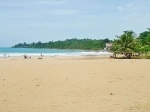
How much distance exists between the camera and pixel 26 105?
788cm

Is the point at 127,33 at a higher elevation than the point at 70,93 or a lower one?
higher

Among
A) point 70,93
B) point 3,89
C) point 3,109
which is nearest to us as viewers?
point 3,109

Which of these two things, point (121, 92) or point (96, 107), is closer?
point (96, 107)

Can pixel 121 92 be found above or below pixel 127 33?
below

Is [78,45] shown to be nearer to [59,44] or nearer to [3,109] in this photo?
[59,44]

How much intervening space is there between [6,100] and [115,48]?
1595 inches

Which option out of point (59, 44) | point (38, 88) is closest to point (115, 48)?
point (38, 88)

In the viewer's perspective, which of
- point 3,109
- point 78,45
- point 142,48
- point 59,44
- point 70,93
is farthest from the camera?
point 59,44

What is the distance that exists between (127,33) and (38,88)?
39.2 m

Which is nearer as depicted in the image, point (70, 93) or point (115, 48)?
point (70, 93)

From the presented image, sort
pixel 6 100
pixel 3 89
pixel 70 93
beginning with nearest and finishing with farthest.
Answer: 1. pixel 6 100
2. pixel 70 93
3. pixel 3 89

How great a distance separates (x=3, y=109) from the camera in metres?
7.41

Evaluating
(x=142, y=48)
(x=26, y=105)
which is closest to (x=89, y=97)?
(x=26, y=105)

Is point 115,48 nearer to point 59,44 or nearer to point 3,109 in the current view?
point 3,109
